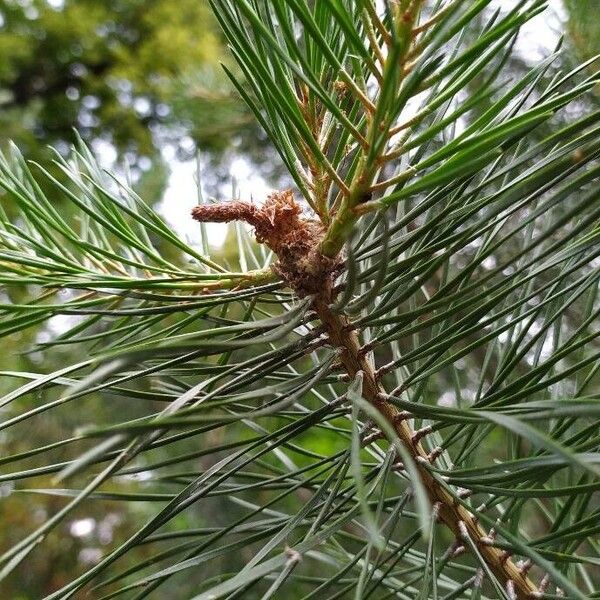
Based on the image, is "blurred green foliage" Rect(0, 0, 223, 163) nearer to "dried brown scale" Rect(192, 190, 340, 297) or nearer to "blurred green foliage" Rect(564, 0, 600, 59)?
"blurred green foliage" Rect(564, 0, 600, 59)

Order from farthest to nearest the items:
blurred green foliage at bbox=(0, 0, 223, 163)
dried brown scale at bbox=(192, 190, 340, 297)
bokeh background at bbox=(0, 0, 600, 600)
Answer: blurred green foliage at bbox=(0, 0, 223, 163)
bokeh background at bbox=(0, 0, 600, 600)
dried brown scale at bbox=(192, 190, 340, 297)

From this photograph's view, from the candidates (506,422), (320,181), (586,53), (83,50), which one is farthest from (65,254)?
(83,50)

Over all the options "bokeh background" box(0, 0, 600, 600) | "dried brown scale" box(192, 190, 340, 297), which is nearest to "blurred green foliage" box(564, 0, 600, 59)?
"bokeh background" box(0, 0, 600, 600)

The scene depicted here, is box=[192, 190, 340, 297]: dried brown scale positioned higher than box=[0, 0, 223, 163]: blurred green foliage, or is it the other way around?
box=[0, 0, 223, 163]: blurred green foliage

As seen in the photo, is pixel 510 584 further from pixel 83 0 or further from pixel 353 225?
pixel 83 0

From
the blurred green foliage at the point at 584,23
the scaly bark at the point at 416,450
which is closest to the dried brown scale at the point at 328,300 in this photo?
the scaly bark at the point at 416,450
